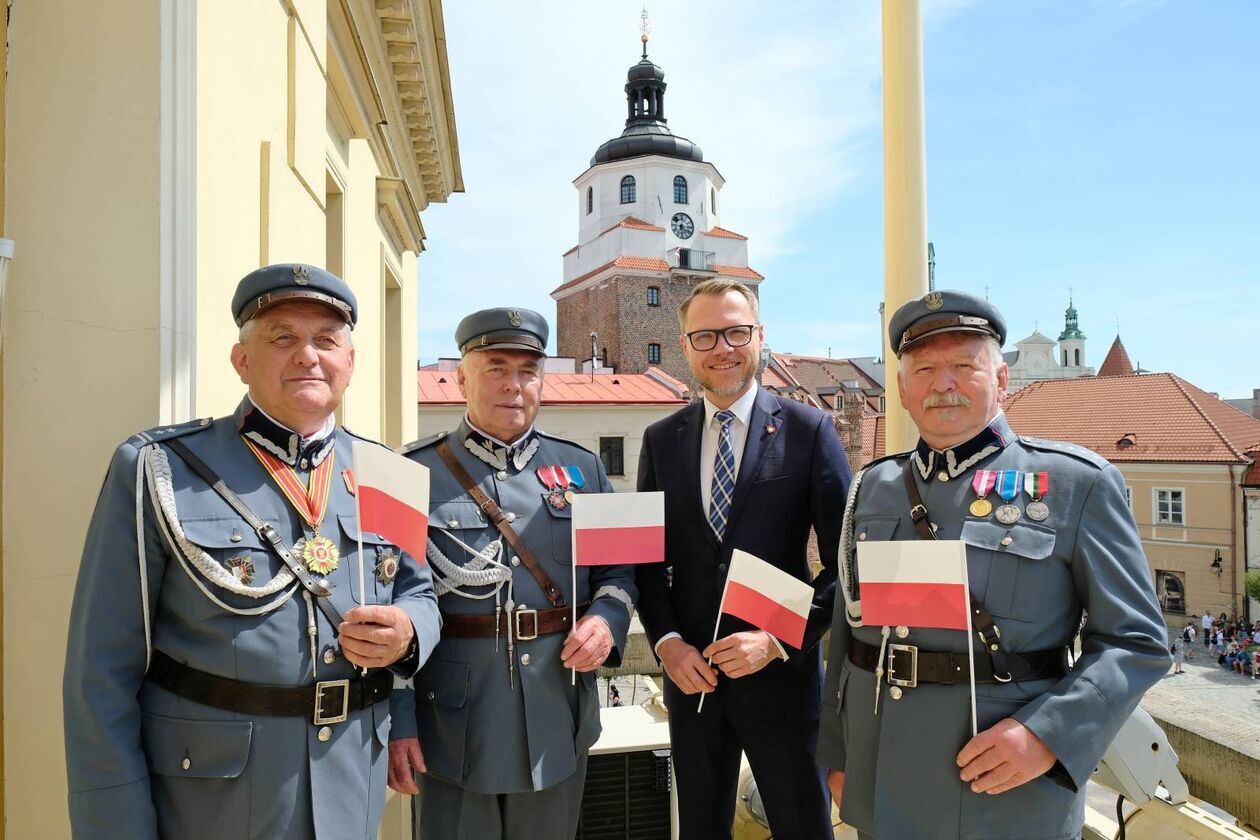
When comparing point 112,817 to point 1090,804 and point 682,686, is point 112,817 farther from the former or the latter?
point 1090,804

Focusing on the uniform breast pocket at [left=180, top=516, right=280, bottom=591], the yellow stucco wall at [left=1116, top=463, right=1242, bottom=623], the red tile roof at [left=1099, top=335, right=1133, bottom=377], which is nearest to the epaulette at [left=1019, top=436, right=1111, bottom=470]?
the uniform breast pocket at [left=180, top=516, right=280, bottom=591]

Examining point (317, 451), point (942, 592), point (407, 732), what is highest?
point (317, 451)

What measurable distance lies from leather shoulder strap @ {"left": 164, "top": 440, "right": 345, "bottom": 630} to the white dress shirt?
1.49 m

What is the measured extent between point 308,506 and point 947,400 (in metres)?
1.80

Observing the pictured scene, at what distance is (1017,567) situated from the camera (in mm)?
2195

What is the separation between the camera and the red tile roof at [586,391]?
2705cm

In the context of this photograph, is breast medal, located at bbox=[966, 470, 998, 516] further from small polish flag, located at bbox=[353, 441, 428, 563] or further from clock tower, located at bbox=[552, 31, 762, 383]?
clock tower, located at bbox=[552, 31, 762, 383]

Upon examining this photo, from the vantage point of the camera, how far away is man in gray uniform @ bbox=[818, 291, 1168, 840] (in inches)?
81.0

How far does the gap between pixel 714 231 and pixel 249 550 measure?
52.0 metres

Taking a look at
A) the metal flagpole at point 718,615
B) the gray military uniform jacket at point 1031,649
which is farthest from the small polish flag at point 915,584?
the metal flagpole at point 718,615

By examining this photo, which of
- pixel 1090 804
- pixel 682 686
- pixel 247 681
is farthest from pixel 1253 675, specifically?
pixel 247 681

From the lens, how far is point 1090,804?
3.66 meters

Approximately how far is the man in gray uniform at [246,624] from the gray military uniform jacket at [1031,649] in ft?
4.47

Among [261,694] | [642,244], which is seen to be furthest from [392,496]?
[642,244]
